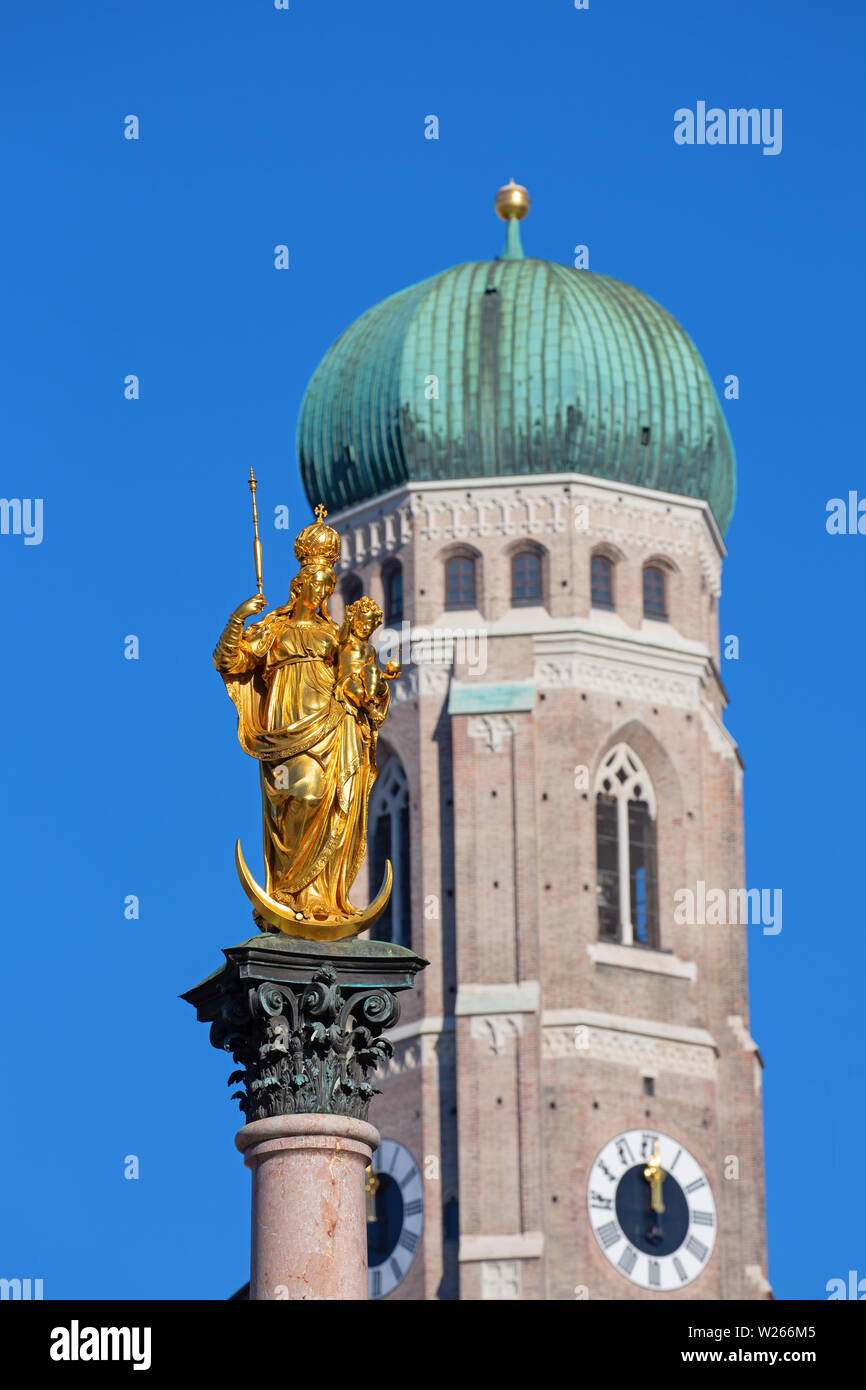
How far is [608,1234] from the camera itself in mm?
69312

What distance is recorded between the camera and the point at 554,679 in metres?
72.5

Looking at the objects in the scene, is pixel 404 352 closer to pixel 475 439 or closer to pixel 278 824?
pixel 475 439

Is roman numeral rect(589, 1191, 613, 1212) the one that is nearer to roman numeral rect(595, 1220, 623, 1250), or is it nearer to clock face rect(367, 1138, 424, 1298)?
roman numeral rect(595, 1220, 623, 1250)

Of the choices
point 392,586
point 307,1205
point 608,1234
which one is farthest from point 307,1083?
point 392,586

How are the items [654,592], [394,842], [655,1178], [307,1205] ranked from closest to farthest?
[307,1205], [655,1178], [394,842], [654,592]

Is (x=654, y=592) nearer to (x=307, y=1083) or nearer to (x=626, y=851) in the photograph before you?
(x=626, y=851)

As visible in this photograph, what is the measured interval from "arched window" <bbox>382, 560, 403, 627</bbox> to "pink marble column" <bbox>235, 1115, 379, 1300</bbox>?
4938 centimetres

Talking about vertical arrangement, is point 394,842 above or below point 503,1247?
above

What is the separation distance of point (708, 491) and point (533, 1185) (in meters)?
14.8

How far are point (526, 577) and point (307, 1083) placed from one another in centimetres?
4902

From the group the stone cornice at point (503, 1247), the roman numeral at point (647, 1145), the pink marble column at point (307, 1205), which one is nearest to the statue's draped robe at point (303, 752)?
the pink marble column at point (307, 1205)
